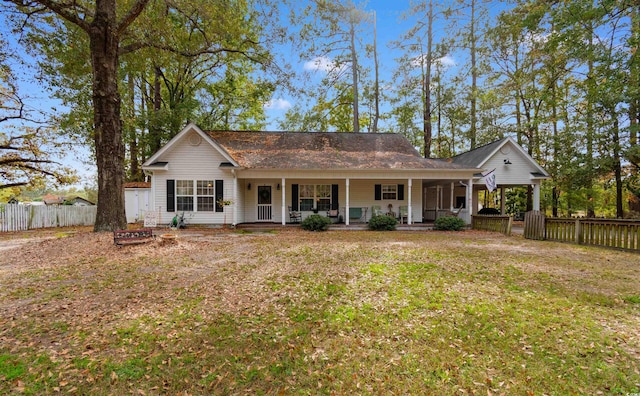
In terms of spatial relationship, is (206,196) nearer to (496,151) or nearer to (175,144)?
(175,144)

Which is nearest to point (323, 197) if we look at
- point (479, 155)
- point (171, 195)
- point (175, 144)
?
point (171, 195)

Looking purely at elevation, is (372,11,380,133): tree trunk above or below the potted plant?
above

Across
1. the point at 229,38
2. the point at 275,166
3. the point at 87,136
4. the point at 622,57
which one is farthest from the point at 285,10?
the point at 87,136

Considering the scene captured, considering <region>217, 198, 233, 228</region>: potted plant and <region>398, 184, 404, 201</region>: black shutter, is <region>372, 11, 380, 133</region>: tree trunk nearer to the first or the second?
<region>398, 184, 404, 201</region>: black shutter

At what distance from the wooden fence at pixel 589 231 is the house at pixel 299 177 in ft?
13.9

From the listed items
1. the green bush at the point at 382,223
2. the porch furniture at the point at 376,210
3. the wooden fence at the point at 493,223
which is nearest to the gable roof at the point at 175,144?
the green bush at the point at 382,223

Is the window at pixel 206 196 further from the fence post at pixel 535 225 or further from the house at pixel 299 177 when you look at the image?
the fence post at pixel 535 225

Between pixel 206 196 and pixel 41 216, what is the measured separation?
8.09 m

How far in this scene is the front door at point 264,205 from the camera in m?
15.5

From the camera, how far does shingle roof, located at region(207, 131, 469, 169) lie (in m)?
14.2

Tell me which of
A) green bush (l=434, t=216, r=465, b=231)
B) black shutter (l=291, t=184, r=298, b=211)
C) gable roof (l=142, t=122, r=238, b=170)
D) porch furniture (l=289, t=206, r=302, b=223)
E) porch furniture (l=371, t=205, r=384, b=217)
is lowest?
green bush (l=434, t=216, r=465, b=231)

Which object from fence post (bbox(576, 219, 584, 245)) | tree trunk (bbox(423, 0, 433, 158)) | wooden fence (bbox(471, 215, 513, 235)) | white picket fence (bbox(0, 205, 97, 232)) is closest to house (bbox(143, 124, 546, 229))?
wooden fence (bbox(471, 215, 513, 235))

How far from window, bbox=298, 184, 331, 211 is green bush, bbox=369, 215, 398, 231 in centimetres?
300

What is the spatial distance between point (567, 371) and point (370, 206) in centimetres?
1323
